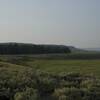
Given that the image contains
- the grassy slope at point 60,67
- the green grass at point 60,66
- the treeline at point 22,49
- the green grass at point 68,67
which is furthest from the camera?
the treeline at point 22,49

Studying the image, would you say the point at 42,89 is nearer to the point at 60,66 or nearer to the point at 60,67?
the point at 60,67

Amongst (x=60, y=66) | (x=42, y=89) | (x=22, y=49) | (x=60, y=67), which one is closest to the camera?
(x=42, y=89)

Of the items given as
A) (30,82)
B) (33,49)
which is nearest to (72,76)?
(30,82)

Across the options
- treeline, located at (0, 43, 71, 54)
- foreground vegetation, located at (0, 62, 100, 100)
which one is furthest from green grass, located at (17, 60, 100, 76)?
treeline, located at (0, 43, 71, 54)

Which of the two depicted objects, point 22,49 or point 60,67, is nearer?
point 60,67

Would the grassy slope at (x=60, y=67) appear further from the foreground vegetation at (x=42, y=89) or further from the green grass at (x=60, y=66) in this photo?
the foreground vegetation at (x=42, y=89)

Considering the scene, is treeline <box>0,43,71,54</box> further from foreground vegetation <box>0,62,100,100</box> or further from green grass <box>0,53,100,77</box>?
foreground vegetation <box>0,62,100,100</box>

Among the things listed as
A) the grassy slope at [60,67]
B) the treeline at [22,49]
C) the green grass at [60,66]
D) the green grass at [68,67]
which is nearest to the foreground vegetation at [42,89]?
the grassy slope at [60,67]

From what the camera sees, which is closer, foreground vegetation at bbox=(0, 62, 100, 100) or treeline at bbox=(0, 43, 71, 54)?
foreground vegetation at bbox=(0, 62, 100, 100)

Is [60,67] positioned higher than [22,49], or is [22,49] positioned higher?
[22,49]

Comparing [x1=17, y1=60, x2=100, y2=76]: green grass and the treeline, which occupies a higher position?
the treeline

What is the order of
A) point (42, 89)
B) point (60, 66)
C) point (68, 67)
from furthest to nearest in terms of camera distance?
point (60, 66) < point (68, 67) < point (42, 89)

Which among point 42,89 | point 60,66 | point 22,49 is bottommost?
point 60,66

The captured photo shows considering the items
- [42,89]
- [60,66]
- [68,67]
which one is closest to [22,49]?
[60,66]
